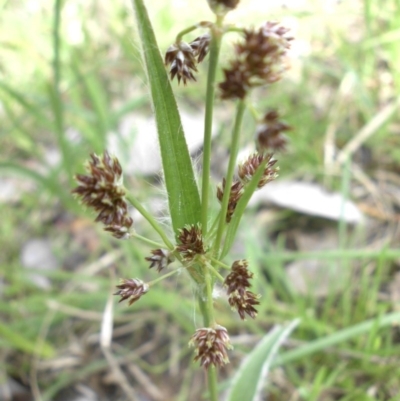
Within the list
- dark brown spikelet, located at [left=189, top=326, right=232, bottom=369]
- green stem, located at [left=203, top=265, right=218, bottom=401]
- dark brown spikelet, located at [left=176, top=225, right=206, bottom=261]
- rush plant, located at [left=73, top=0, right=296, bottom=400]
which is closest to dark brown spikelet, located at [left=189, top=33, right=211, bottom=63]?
rush plant, located at [left=73, top=0, right=296, bottom=400]

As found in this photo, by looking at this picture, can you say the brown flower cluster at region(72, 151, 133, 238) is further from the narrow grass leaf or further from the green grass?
the narrow grass leaf

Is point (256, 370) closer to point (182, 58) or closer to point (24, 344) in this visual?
point (182, 58)

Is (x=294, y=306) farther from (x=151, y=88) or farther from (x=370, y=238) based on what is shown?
(x=151, y=88)

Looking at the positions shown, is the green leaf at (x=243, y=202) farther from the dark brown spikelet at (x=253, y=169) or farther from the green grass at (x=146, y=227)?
the green grass at (x=146, y=227)

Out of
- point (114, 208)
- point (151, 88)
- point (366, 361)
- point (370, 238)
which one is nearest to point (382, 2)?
point (370, 238)

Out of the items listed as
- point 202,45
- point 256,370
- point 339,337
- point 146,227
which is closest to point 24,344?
point 146,227

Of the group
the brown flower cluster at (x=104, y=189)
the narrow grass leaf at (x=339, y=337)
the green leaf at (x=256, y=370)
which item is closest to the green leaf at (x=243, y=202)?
the brown flower cluster at (x=104, y=189)
